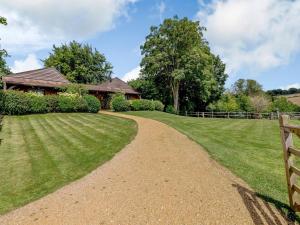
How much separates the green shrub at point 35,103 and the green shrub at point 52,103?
0.40 meters

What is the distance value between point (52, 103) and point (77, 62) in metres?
32.2

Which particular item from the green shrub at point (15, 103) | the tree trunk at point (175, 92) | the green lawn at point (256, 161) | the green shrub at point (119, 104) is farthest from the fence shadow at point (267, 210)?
the tree trunk at point (175, 92)

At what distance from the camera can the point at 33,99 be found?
870 inches

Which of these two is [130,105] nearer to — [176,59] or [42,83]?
[42,83]

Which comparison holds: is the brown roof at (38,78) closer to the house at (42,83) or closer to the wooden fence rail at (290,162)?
the house at (42,83)

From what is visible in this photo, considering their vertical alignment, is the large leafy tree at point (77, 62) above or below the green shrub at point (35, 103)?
above

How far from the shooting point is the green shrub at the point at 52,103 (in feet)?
76.4

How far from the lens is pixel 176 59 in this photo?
40.2 meters

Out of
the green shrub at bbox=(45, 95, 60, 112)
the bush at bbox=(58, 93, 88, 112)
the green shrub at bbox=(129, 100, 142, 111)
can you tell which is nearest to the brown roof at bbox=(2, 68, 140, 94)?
the green shrub at bbox=(45, 95, 60, 112)

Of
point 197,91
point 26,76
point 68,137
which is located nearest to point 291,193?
point 68,137

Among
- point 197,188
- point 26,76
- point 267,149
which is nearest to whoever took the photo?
point 197,188

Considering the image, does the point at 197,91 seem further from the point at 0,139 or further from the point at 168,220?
the point at 168,220

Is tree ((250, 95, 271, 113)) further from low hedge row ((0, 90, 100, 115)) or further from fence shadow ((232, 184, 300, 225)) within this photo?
fence shadow ((232, 184, 300, 225))

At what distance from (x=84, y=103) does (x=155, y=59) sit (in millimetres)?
16991
